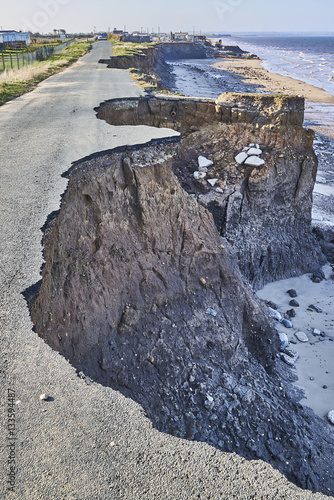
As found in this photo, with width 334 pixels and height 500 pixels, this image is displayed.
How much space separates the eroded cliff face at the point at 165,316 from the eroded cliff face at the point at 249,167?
2588mm

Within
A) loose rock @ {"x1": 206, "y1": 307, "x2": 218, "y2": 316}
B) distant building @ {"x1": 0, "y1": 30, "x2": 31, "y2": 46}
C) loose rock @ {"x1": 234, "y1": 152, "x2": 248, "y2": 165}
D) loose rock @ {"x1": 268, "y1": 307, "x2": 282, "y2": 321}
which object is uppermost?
distant building @ {"x1": 0, "y1": 30, "x2": 31, "y2": 46}

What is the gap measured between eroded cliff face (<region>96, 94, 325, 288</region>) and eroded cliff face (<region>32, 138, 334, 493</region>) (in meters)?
2.59

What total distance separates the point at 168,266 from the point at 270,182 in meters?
5.93

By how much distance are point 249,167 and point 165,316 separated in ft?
21.9

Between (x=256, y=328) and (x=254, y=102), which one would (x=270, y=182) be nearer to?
(x=254, y=102)

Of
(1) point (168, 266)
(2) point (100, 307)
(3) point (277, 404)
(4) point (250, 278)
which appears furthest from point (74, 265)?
(4) point (250, 278)

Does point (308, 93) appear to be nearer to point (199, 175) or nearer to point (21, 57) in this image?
point (21, 57)

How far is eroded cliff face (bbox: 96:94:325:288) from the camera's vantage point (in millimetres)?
11938

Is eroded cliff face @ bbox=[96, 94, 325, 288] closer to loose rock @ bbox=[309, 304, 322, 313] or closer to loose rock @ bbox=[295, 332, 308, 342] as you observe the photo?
loose rock @ bbox=[309, 304, 322, 313]

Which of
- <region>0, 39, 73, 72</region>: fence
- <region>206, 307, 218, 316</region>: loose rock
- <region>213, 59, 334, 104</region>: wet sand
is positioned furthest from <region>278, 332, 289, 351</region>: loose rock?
<region>213, 59, 334, 104</region>: wet sand

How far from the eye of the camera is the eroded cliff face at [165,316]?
5836mm

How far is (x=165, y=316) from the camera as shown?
7578 mm

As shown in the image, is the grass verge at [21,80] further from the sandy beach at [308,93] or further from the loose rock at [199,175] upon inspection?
the sandy beach at [308,93]

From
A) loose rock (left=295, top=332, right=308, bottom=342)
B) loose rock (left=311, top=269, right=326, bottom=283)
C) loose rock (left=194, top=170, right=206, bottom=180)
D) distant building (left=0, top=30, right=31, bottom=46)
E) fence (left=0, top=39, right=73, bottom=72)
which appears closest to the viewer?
loose rock (left=295, top=332, right=308, bottom=342)
